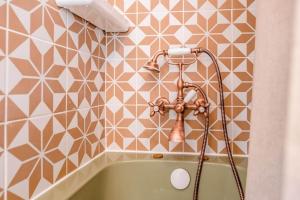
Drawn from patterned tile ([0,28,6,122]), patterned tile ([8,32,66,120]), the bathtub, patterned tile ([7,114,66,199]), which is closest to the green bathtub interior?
the bathtub

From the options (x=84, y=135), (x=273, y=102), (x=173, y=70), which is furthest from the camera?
(x=173, y=70)

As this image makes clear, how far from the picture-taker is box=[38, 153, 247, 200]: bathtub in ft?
3.20

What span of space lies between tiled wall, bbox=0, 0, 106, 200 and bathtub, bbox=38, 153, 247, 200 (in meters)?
0.11

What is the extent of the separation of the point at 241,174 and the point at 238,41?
55 centimetres

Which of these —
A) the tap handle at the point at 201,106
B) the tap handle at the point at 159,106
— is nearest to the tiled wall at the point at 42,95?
the tap handle at the point at 159,106

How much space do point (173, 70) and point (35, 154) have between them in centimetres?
67

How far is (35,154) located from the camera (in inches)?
26.6

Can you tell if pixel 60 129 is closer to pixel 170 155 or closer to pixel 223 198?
pixel 170 155

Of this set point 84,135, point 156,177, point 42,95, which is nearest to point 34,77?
point 42,95

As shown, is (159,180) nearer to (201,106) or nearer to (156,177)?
(156,177)

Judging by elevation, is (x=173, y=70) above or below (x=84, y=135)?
above

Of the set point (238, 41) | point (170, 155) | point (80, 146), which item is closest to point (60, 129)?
point (80, 146)

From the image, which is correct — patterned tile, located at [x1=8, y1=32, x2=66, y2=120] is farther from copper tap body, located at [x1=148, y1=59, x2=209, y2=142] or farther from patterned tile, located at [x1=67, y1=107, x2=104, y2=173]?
copper tap body, located at [x1=148, y1=59, x2=209, y2=142]

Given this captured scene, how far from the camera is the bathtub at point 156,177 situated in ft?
3.20
